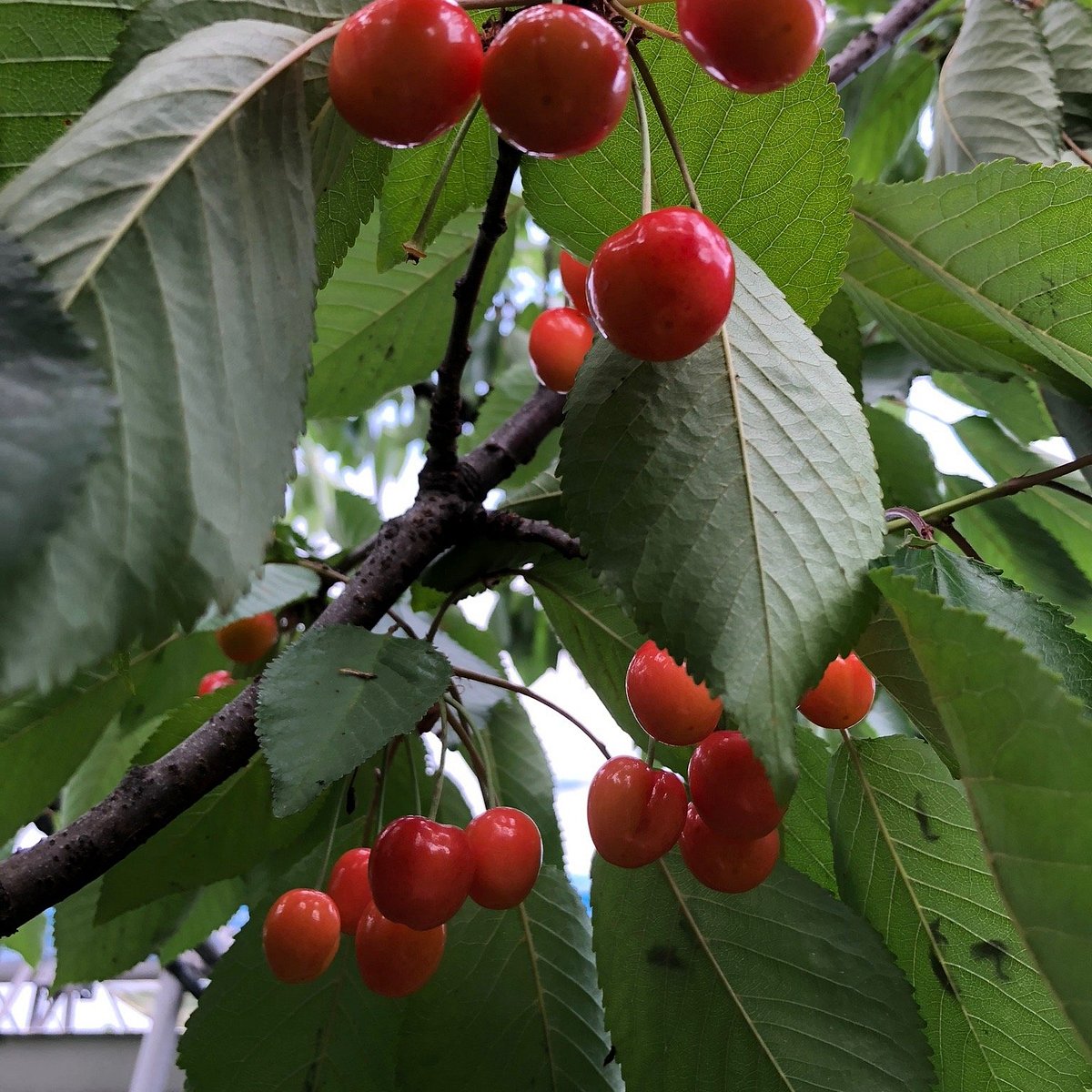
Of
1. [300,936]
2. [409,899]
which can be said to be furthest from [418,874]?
[300,936]

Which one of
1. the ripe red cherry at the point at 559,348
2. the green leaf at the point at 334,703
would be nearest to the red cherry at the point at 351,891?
the green leaf at the point at 334,703

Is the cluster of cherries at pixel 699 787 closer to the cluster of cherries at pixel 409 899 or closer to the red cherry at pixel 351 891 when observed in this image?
the cluster of cherries at pixel 409 899

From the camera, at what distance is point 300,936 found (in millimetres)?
604

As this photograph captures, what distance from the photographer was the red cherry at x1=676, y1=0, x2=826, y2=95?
0.36m

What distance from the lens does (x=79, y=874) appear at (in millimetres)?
510

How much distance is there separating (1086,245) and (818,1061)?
53cm

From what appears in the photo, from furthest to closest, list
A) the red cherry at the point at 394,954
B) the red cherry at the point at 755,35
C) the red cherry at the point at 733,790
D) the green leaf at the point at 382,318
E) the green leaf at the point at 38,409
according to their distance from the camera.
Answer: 1. the green leaf at the point at 382,318
2. the red cherry at the point at 394,954
3. the red cherry at the point at 733,790
4. the red cherry at the point at 755,35
5. the green leaf at the point at 38,409

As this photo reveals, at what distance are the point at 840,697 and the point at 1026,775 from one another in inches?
5.3

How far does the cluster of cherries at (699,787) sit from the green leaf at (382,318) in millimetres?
615

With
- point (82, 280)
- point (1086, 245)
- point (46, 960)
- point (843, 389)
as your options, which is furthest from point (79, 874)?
point (46, 960)

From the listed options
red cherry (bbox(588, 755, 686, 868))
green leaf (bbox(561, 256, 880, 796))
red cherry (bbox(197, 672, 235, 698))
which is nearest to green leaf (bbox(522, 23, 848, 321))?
green leaf (bbox(561, 256, 880, 796))

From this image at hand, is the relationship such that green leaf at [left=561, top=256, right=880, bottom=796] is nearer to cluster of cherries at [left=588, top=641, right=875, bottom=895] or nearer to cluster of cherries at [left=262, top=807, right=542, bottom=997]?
cluster of cherries at [left=588, top=641, right=875, bottom=895]

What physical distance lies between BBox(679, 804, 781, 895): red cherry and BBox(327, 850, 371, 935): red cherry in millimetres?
230

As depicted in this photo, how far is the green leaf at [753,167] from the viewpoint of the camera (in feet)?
1.80
